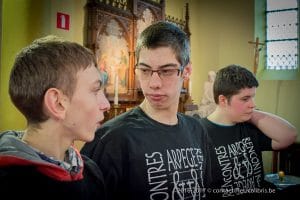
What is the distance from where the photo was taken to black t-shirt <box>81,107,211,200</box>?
1.44 metres

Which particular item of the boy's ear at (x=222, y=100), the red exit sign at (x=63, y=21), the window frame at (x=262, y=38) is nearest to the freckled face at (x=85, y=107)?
the boy's ear at (x=222, y=100)

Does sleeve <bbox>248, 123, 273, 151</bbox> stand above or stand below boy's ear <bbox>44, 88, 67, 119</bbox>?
below

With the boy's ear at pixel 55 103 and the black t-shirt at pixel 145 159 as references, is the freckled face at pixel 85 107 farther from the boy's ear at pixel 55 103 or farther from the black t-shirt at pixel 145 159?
the black t-shirt at pixel 145 159

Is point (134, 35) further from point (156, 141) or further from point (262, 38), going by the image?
point (156, 141)

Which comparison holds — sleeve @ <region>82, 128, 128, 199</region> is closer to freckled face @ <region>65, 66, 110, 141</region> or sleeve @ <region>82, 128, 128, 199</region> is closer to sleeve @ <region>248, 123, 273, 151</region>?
freckled face @ <region>65, 66, 110, 141</region>

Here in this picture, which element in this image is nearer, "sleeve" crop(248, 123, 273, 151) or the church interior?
"sleeve" crop(248, 123, 273, 151)

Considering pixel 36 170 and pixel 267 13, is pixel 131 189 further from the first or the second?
pixel 267 13

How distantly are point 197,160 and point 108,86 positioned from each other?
3.43 meters

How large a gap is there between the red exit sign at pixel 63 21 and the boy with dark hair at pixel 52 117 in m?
3.15

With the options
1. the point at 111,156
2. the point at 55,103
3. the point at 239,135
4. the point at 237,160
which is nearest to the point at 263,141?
the point at 239,135

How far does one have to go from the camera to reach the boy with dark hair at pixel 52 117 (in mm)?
1058

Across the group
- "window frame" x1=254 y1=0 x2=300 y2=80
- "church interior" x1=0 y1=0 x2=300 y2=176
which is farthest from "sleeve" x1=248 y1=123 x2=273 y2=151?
"window frame" x1=254 y1=0 x2=300 y2=80

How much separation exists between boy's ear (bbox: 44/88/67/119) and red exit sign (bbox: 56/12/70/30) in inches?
128

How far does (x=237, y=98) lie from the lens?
219cm
